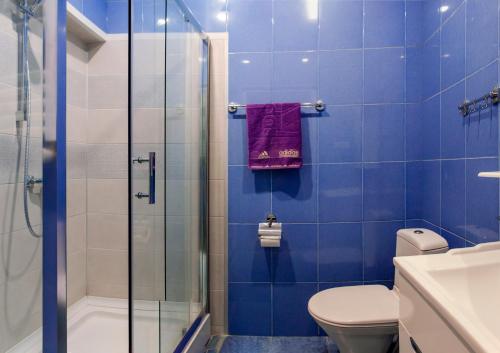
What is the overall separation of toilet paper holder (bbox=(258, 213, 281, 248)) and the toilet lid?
0.39 meters

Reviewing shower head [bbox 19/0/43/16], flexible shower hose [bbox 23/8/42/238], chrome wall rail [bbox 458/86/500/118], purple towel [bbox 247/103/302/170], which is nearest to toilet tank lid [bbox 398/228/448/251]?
chrome wall rail [bbox 458/86/500/118]

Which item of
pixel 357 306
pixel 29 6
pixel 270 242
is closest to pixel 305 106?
pixel 270 242

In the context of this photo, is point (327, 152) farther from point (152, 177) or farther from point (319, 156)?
point (152, 177)

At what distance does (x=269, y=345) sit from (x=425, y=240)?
3.69 ft

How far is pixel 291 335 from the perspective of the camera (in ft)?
5.63

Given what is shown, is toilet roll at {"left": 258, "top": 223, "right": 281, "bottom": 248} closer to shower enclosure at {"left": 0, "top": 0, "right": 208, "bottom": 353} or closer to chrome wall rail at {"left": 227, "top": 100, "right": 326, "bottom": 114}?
shower enclosure at {"left": 0, "top": 0, "right": 208, "bottom": 353}

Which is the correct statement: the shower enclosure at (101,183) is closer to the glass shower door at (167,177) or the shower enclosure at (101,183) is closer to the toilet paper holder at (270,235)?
the glass shower door at (167,177)

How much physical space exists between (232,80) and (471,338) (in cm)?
165

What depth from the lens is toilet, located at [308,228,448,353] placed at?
1.18 metres

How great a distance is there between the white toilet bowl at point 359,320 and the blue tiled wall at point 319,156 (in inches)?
15.0

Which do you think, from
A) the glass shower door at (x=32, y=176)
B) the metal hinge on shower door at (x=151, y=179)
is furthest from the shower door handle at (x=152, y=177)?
the glass shower door at (x=32, y=176)

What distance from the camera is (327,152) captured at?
1.69m

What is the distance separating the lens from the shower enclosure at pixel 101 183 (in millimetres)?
690

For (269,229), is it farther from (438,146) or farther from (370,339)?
(438,146)
